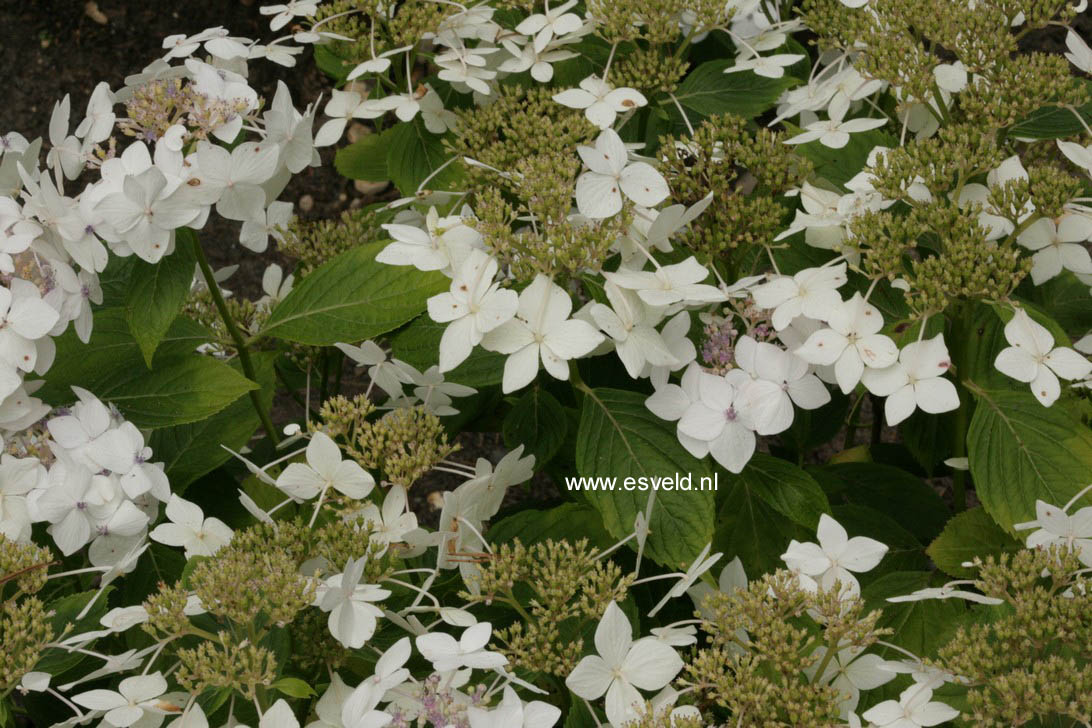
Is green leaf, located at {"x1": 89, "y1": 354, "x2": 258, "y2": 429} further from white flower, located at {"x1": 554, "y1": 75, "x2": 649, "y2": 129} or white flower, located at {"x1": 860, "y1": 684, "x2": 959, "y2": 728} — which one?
white flower, located at {"x1": 860, "y1": 684, "x2": 959, "y2": 728}

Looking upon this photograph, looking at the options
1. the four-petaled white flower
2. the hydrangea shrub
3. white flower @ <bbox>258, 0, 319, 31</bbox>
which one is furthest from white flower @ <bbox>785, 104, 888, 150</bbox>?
white flower @ <bbox>258, 0, 319, 31</bbox>

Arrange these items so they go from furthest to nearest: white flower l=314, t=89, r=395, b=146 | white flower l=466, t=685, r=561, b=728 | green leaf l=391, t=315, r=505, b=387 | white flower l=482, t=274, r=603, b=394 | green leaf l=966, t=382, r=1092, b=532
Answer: white flower l=314, t=89, r=395, b=146 < green leaf l=391, t=315, r=505, b=387 < green leaf l=966, t=382, r=1092, b=532 < white flower l=482, t=274, r=603, b=394 < white flower l=466, t=685, r=561, b=728

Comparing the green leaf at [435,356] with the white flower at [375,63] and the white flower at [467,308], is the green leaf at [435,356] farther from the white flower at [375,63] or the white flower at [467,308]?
the white flower at [375,63]

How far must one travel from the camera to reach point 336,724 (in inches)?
51.1

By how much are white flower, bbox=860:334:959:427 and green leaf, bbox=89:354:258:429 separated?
2.65 ft

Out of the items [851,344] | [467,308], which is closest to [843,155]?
[851,344]

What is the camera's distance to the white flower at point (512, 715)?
3.77 feet

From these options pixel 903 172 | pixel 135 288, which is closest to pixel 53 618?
pixel 135 288

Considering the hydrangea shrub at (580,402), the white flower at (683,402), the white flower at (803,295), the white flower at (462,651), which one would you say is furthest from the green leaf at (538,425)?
the white flower at (462,651)

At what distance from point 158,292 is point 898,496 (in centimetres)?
119

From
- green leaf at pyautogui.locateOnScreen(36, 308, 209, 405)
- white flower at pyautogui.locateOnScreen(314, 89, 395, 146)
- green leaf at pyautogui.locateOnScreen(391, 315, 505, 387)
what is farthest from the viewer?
white flower at pyautogui.locateOnScreen(314, 89, 395, 146)

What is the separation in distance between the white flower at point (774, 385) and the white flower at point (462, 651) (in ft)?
1.40

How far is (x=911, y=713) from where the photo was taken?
4.05 ft

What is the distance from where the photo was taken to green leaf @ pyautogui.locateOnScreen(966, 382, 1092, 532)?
1475mm
